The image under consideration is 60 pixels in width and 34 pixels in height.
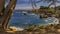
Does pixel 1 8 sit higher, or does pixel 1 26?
pixel 1 8

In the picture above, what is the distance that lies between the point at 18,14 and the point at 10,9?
237 inches

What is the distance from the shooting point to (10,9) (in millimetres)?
4059

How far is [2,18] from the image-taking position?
4059 millimetres

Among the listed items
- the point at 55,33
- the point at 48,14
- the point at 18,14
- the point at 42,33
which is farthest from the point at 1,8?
the point at 48,14

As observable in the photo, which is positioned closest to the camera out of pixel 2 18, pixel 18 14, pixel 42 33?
pixel 42 33

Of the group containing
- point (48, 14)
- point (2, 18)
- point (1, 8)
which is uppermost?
point (1, 8)

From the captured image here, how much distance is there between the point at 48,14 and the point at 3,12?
6841 mm

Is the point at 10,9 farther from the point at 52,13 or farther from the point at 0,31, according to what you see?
the point at 52,13

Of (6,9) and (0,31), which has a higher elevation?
(6,9)

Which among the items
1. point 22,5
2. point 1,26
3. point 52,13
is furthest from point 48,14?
point 1,26

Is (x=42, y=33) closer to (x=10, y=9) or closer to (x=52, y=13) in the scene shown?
(x=10, y=9)

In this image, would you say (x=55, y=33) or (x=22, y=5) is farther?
(x=22, y=5)

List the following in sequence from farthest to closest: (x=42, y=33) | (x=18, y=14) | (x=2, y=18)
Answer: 1. (x=18, y=14)
2. (x=2, y=18)
3. (x=42, y=33)

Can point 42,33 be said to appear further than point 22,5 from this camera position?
No
